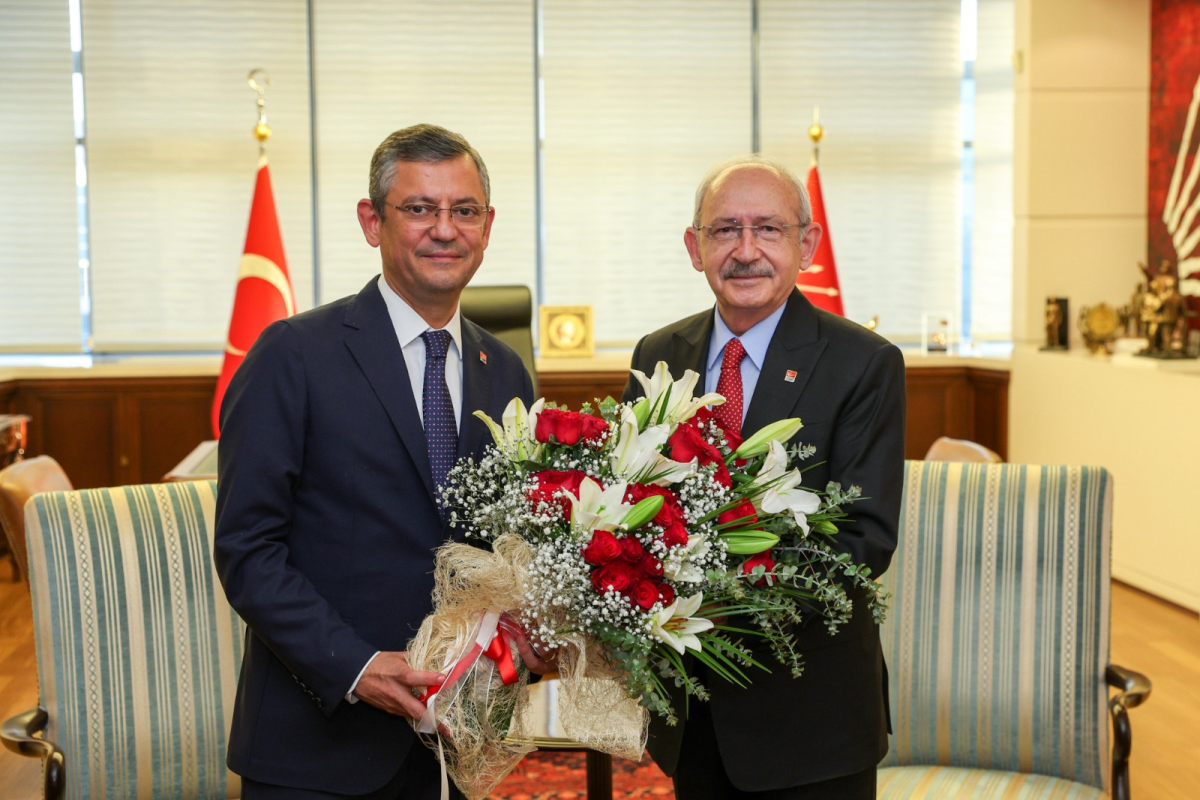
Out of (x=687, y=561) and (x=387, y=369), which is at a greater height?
(x=387, y=369)

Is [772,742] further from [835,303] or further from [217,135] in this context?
[217,135]

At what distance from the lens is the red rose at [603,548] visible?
1461mm

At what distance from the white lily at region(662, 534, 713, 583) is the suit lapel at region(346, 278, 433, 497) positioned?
422 mm

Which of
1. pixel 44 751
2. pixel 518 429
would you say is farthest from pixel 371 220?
pixel 44 751

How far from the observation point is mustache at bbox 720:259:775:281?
1946 mm

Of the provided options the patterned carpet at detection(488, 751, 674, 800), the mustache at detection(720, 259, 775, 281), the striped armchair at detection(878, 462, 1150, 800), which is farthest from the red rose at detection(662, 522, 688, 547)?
the patterned carpet at detection(488, 751, 674, 800)

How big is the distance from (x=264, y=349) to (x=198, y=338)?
6003 mm

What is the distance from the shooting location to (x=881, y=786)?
90.9 inches

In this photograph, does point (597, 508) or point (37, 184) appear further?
point (37, 184)

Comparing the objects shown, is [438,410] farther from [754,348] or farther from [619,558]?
[754,348]

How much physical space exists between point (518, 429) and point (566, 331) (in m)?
5.55

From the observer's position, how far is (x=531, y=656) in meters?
1.67

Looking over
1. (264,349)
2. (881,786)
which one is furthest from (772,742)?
(264,349)

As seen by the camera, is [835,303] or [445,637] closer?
[445,637]
